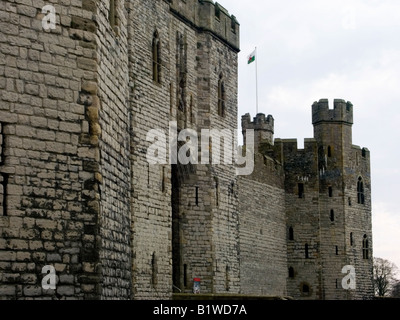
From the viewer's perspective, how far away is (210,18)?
26984 millimetres

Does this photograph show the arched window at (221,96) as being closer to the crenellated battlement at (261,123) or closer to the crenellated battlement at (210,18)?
the crenellated battlement at (210,18)

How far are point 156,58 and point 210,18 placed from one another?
4.73m

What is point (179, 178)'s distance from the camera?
25.7 meters

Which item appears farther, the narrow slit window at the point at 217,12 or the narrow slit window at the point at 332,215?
the narrow slit window at the point at 332,215

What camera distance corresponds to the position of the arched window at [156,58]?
22778 millimetres

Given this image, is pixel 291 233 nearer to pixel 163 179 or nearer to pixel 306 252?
pixel 306 252

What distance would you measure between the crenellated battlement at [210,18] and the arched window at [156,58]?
176 cm

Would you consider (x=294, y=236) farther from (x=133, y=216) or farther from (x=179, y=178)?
(x=133, y=216)

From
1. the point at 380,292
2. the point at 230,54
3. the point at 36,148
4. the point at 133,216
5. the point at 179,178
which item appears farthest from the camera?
the point at 380,292

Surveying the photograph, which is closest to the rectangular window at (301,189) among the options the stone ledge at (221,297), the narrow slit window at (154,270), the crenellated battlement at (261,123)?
the crenellated battlement at (261,123)

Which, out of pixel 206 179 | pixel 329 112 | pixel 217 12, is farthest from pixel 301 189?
pixel 206 179
